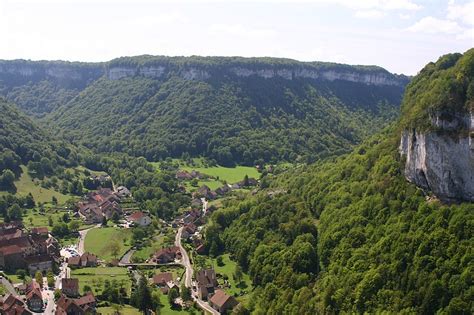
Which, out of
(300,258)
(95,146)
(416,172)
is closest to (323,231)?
(300,258)

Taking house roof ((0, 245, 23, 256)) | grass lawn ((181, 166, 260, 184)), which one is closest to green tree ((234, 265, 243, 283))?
house roof ((0, 245, 23, 256))

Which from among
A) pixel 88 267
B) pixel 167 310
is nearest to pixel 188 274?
pixel 167 310

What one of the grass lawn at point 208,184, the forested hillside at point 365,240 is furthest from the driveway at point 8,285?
the grass lawn at point 208,184

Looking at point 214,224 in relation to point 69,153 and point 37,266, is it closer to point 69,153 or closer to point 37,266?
point 37,266

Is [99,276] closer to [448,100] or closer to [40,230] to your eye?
[40,230]

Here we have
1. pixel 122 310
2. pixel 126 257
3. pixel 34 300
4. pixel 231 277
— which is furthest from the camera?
pixel 126 257

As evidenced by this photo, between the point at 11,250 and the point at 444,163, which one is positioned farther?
the point at 11,250

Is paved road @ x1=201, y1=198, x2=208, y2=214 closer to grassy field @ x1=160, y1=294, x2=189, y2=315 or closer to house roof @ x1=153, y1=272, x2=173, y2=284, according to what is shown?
house roof @ x1=153, y1=272, x2=173, y2=284
